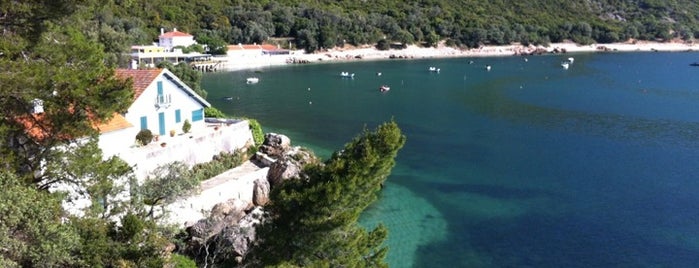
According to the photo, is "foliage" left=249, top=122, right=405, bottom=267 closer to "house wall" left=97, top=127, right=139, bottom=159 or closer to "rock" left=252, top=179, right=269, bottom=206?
"house wall" left=97, top=127, right=139, bottom=159

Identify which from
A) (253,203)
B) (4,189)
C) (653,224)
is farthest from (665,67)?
(4,189)

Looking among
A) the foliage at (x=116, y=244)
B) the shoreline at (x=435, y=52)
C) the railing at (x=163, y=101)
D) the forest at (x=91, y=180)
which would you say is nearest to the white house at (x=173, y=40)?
the shoreline at (x=435, y=52)

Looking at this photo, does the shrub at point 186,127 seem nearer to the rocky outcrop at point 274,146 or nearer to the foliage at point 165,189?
the rocky outcrop at point 274,146

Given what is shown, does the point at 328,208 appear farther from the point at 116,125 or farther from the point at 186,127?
the point at 186,127

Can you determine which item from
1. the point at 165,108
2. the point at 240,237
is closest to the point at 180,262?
Answer: the point at 240,237

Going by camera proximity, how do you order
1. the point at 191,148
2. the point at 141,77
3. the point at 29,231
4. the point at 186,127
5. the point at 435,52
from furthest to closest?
the point at 435,52, the point at 186,127, the point at 141,77, the point at 191,148, the point at 29,231

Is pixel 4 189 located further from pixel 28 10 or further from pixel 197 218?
pixel 197 218

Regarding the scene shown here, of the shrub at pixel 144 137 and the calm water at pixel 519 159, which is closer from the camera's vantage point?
the calm water at pixel 519 159
